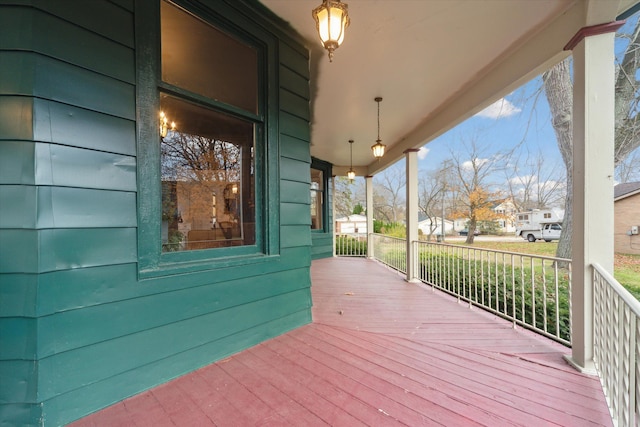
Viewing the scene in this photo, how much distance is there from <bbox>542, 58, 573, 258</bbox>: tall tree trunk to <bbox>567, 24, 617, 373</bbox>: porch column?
4490mm

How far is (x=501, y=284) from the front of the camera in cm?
438

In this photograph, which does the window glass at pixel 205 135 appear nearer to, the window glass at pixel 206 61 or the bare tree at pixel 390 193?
the window glass at pixel 206 61

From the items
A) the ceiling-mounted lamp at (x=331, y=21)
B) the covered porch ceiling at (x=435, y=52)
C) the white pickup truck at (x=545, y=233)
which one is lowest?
the white pickup truck at (x=545, y=233)

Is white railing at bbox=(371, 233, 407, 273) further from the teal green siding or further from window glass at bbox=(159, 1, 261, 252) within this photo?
the teal green siding

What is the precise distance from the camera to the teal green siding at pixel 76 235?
4.12ft

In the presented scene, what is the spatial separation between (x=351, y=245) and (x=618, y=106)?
6487mm

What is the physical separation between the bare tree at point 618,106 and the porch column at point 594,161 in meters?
0.90

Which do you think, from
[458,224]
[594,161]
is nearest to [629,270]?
[594,161]

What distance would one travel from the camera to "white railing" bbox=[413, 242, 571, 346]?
9.70 ft

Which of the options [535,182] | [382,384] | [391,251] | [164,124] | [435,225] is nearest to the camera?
[382,384]

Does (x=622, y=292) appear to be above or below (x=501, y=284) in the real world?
above

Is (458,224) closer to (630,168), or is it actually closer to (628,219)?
(630,168)

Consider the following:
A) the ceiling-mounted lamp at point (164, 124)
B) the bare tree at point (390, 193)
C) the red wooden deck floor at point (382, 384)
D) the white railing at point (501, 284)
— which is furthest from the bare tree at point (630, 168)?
the bare tree at point (390, 193)

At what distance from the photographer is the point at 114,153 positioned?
58.6 inches
